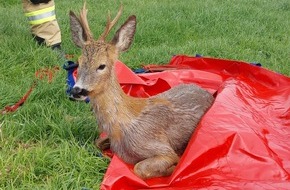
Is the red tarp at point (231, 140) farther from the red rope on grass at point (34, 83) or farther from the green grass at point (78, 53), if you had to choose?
the red rope on grass at point (34, 83)

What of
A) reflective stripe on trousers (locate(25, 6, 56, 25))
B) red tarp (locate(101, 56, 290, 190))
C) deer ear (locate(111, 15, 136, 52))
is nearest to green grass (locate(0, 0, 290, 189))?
reflective stripe on trousers (locate(25, 6, 56, 25))

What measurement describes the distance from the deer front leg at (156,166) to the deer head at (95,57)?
22.4 inches

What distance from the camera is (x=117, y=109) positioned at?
339 centimetres

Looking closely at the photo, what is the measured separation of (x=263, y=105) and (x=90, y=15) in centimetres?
382

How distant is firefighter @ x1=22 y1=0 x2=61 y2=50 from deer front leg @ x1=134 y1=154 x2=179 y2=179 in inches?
109

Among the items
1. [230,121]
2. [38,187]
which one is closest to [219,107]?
[230,121]

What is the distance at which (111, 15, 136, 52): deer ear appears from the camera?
3.41 meters

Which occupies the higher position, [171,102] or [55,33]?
[171,102]

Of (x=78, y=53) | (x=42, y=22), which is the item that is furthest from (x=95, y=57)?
(x=42, y=22)

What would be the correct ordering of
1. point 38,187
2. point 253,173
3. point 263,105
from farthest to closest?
1. point 263,105
2. point 253,173
3. point 38,187

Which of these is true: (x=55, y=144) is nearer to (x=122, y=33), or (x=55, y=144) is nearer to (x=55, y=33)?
(x=122, y=33)

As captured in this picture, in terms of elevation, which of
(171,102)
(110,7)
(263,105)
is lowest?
(110,7)

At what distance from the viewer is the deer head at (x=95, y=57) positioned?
10.4 ft

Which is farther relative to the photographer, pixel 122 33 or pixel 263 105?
pixel 263 105
